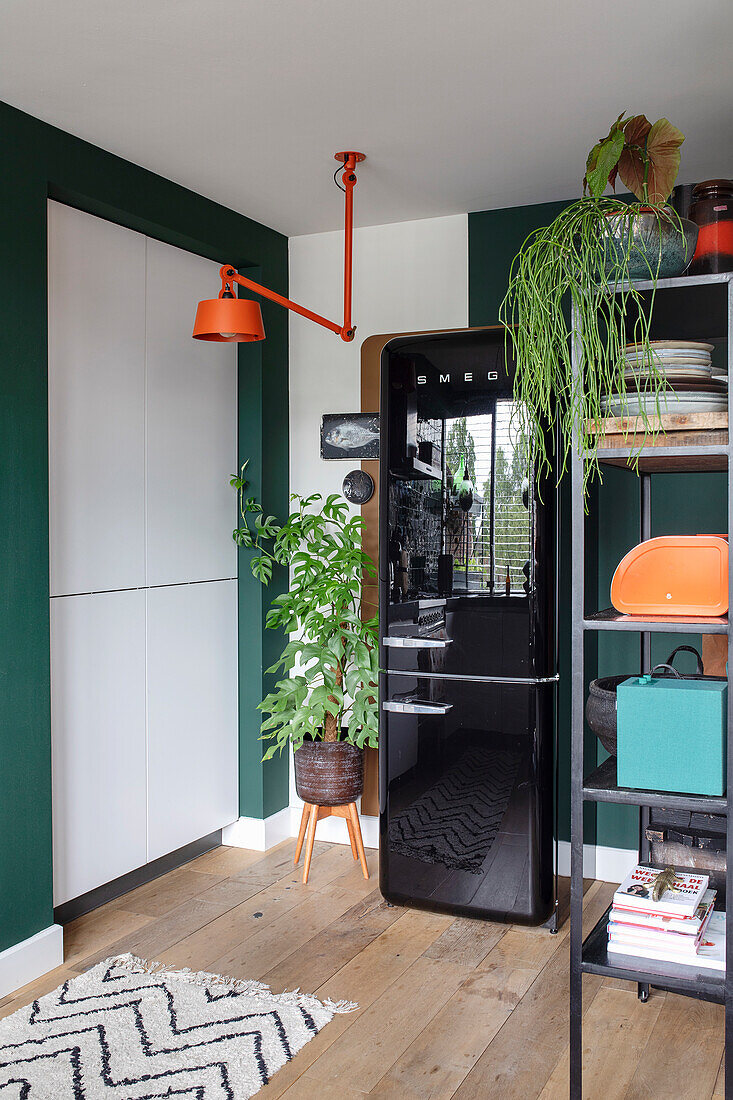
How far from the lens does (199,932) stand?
291 cm

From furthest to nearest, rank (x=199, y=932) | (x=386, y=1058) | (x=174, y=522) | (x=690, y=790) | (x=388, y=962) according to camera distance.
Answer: (x=174, y=522), (x=199, y=932), (x=388, y=962), (x=386, y=1058), (x=690, y=790)

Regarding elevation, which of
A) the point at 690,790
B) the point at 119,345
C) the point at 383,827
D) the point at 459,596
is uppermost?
the point at 119,345

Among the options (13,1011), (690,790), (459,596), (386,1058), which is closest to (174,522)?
(459,596)

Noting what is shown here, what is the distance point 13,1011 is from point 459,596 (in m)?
1.66

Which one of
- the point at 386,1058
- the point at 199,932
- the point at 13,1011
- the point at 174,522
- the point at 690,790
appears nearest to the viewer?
the point at 690,790

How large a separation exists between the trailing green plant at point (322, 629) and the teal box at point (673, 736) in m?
1.52

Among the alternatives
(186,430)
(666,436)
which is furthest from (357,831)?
(666,436)

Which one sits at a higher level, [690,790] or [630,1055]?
[690,790]

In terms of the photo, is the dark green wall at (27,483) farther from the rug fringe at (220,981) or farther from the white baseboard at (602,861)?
the white baseboard at (602,861)

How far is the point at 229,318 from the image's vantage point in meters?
2.75

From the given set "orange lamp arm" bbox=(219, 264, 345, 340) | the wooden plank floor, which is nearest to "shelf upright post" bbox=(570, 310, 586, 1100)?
the wooden plank floor

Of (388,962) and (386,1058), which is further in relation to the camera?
(388,962)

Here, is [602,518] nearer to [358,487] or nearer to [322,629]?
[358,487]

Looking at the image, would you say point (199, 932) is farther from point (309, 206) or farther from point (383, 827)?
point (309, 206)
